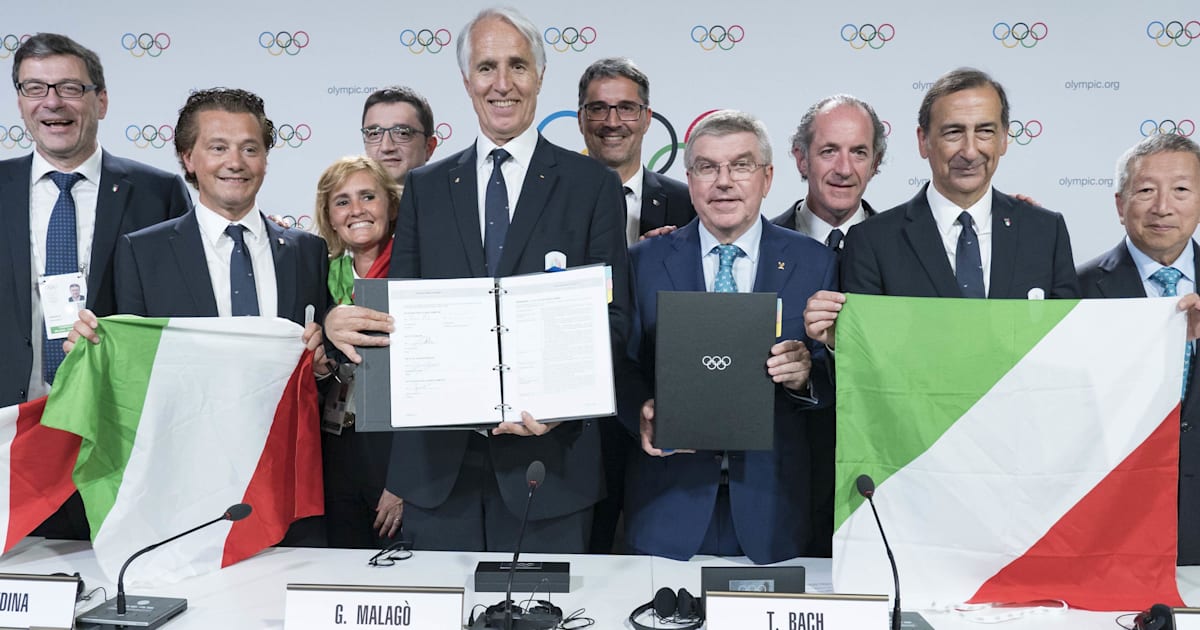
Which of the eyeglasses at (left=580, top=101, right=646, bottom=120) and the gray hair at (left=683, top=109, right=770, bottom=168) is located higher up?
the eyeglasses at (left=580, top=101, right=646, bottom=120)

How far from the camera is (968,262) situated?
2.78m

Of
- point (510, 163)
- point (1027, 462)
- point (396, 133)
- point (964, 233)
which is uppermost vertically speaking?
point (396, 133)

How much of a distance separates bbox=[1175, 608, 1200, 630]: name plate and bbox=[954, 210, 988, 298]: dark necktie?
1039mm

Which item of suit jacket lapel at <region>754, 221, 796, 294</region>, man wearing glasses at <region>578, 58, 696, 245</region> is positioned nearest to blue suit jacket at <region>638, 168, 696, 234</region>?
man wearing glasses at <region>578, 58, 696, 245</region>

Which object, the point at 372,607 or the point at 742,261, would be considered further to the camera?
the point at 742,261

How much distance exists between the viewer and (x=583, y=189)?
2.72 meters

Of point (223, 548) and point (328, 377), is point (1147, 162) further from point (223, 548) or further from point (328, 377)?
point (223, 548)

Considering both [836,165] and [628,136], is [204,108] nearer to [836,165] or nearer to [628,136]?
[628,136]

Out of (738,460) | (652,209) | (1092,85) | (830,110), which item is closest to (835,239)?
(830,110)

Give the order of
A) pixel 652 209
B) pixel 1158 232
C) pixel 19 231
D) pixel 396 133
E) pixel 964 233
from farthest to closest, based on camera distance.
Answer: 1. pixel 396 133
2. pixel 652 209
3. pixel 19 231
4. pixel 1158 232
5. pixel 964 233

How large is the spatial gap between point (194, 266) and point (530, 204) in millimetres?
1067

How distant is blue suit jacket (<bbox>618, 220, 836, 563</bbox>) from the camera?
2.63 meters

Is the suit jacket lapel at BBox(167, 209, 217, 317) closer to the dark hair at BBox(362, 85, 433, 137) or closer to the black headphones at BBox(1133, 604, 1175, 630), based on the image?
the dark hair at BBox(362, 85, 433, 137)

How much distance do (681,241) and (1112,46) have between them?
10.7 feet
